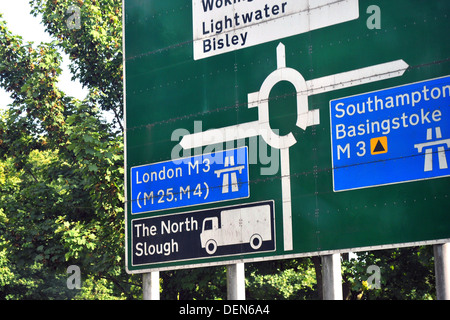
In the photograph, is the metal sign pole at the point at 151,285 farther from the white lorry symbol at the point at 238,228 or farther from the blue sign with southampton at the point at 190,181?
the white lorry symbol at the point at 238,228

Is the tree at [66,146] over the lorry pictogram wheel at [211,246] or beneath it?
over

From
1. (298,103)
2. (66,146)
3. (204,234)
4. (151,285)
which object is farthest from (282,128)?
(66,146)

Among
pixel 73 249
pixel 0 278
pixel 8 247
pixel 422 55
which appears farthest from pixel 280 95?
pixel 0 278

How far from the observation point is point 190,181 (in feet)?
47.0

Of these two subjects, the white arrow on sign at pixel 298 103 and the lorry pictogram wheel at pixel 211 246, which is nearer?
the white arrow on sign at pixel 298 103

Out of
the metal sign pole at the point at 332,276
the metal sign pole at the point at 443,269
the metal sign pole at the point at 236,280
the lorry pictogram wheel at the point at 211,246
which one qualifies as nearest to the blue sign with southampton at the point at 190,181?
the lorry pictogram wheel at the point at 211,246

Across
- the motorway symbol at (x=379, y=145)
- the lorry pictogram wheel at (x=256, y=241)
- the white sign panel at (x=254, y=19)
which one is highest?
the white sign panel at (x=254, y=19)

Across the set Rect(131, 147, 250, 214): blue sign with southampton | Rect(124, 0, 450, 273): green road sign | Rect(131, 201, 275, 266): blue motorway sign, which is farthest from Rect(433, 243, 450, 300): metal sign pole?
Rect(131, 147, 250, 214): blue sign with southampton

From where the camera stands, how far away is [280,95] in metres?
13.3

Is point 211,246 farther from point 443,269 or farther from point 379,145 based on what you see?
point 443,269

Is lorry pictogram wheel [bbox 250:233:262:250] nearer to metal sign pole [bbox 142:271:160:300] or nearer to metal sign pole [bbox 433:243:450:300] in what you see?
metal sign pole [bbox 142:271:160:300]

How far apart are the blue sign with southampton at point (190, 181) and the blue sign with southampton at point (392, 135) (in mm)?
1932

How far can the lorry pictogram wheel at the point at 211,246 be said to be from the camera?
45.4 ft
